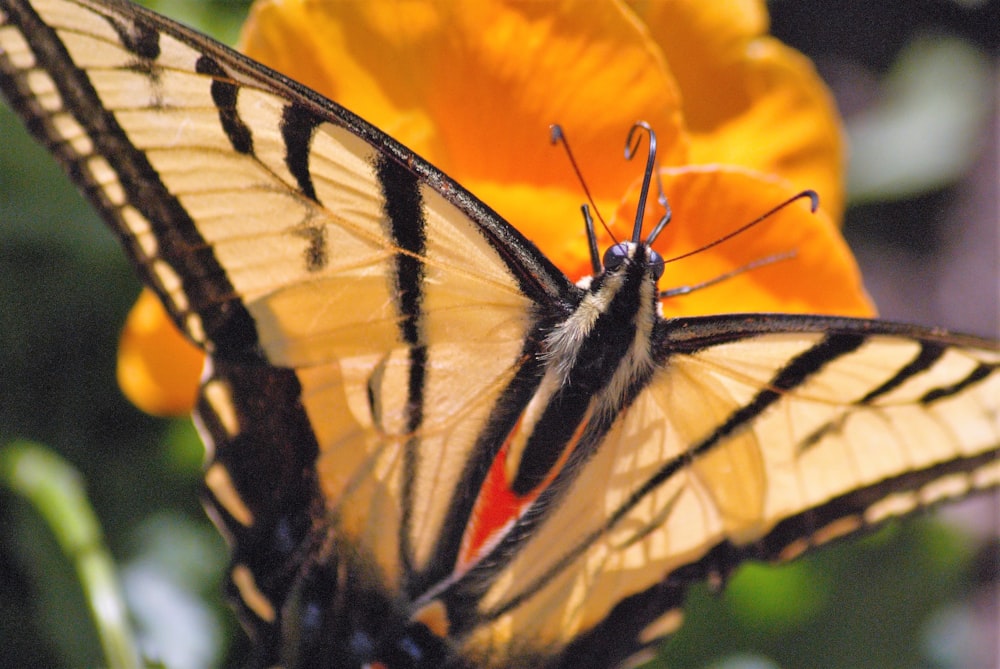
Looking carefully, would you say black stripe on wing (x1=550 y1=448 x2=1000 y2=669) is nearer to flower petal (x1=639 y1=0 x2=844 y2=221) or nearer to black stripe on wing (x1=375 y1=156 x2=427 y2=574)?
black stripe on wing (x1=375 y1=156 x2=427 y2=574)

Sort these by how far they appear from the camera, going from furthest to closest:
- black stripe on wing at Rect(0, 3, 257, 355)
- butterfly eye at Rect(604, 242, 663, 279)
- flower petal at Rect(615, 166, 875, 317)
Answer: flower petal at Rect(615, 166, 875, 317)
butterfly eye at Rect(604, 242, 663, 279)
black stripe on wing at Rect(0, 3, 257, 355)

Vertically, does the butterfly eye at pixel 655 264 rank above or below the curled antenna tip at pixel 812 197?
above

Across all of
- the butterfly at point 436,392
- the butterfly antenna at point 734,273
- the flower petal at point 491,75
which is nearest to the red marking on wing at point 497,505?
the butterfly at point 436,392

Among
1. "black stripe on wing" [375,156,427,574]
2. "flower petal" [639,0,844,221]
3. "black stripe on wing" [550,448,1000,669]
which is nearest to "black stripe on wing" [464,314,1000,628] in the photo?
"black stripe on wing" [550,448,1000,669]

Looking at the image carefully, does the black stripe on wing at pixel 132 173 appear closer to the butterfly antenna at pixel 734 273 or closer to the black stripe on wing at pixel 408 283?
the black stripe on wing at pixel 408 283

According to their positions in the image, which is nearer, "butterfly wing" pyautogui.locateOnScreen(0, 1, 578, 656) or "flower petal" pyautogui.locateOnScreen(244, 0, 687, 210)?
"butterfly wing" pyautogui.locateOnScreen(0, 1, 578, 656)

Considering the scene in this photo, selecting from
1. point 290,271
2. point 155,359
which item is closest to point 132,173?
point 290,271

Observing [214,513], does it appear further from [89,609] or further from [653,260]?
[653,260]

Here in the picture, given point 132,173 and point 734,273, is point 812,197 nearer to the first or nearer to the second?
point 734,273
